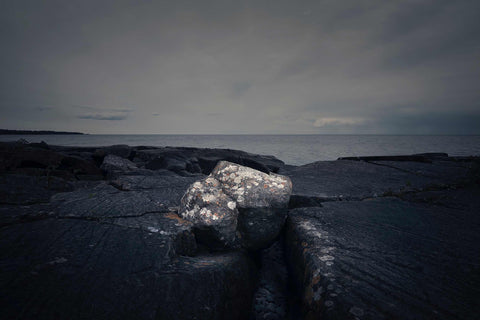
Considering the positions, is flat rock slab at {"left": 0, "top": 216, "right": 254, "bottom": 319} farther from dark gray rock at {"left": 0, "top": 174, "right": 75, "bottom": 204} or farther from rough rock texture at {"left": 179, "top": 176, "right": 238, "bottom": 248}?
dark gray rock at {"left": 0, "top": 174, "right": 75, "bottom": 204}

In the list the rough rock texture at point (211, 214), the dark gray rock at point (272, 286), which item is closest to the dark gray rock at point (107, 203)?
the rough rock texture at point (211, 214)

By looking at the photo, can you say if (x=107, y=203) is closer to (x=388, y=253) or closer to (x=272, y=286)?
(x=272, y=286)

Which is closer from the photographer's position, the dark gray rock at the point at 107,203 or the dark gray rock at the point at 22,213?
the dark gray rock at the point at 22,213

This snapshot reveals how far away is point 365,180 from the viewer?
3.86 m

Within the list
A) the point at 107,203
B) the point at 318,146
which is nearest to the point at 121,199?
the point at 107,203

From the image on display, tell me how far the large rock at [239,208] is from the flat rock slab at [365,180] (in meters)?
0.84

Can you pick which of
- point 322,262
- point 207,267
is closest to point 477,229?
point 322,262

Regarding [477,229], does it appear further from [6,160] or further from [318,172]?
[6,160]

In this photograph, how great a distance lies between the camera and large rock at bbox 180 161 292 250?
1972 millimetres

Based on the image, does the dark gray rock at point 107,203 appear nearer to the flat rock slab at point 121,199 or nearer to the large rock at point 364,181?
the flat rock slab at point 121,199

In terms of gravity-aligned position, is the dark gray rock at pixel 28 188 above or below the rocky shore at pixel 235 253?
above

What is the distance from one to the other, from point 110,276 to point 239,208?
117 cm

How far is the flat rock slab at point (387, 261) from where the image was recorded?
1.19m

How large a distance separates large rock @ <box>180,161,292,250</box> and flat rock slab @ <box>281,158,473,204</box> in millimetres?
837
